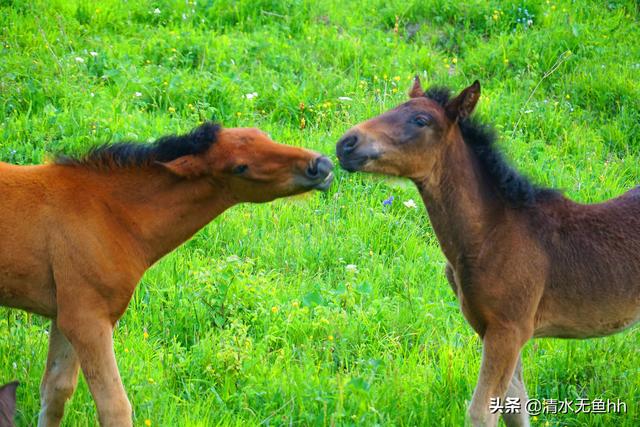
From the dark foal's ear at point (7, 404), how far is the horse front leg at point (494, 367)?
226cm

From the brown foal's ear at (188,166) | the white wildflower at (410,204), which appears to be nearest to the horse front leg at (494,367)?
the brown foal's ear at (188,166)

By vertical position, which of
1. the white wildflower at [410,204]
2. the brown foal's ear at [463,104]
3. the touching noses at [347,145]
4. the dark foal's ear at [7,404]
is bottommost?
the dark foal's ear at [7,404]

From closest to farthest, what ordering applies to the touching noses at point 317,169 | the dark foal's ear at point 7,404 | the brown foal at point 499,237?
the dark foal's ear at point 7,404 < the touching noses at point 317,169 < the brown foal at point 499,237

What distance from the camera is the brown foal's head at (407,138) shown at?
4891 millimetres

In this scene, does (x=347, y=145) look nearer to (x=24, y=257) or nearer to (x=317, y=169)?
(x=317, y=169)

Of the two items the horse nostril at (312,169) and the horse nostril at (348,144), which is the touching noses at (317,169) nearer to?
the horse nostril at (312,169)

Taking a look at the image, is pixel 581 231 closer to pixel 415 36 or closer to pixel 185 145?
pixel 185 145

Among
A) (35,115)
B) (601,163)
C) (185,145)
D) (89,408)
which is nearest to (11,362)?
(89,408)

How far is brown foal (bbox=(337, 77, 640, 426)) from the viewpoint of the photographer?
4852 mm

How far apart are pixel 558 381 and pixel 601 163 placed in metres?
3.45

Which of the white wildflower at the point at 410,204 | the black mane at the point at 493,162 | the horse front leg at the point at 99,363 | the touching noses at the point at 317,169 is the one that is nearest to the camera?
the horse front leg at the point at 99,363

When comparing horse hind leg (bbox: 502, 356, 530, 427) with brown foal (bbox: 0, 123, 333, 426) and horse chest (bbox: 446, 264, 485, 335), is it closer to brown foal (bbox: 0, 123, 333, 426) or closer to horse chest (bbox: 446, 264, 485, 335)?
horse chest (bbox: 446, 264, 485, 335)

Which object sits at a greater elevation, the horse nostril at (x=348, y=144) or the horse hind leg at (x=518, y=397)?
the horse nostril at (x=348, y=144)

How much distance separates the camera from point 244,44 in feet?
31.6
